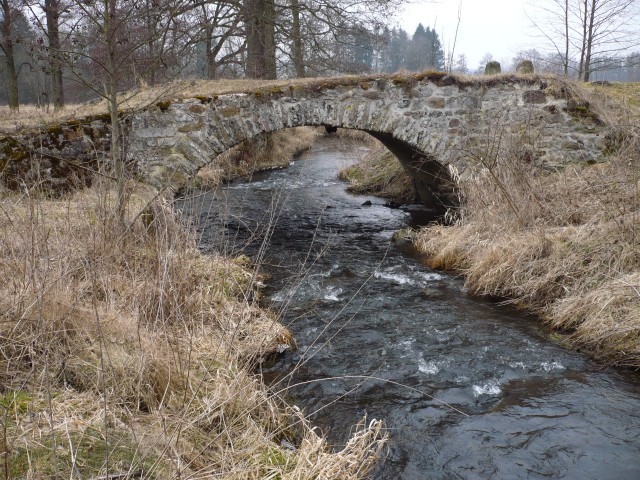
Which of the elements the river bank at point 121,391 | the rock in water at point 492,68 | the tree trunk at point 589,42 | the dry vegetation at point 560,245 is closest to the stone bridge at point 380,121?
the dry vegetation at point 560,245

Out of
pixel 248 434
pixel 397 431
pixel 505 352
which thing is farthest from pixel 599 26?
pixel 248 434

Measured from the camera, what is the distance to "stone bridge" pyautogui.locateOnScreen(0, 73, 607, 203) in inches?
272

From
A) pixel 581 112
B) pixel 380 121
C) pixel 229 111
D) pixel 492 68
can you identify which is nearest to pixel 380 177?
pixel 492 68

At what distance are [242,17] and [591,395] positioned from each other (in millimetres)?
10453

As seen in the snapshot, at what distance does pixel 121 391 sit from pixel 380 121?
586 cm

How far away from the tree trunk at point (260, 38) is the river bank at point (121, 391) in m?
8.46

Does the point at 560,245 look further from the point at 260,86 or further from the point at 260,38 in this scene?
the point at 260,38

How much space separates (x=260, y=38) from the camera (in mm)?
11438

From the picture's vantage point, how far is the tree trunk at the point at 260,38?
36.5 ft

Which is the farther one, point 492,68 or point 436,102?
point 492,68

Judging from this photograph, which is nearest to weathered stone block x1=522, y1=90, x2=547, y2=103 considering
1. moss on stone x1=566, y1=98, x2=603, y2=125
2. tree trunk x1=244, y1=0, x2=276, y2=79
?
moss on stone x1=566, y1=98, x2=603, y2=125

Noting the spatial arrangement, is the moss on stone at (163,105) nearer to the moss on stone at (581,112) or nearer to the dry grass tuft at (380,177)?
the dry grass tuft at (380,177)

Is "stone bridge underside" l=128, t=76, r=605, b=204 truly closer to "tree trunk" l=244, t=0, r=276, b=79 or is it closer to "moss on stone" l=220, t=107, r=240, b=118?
"moss on stone" l=220, t=107, r=240, b=118

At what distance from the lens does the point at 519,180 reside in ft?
21.2
